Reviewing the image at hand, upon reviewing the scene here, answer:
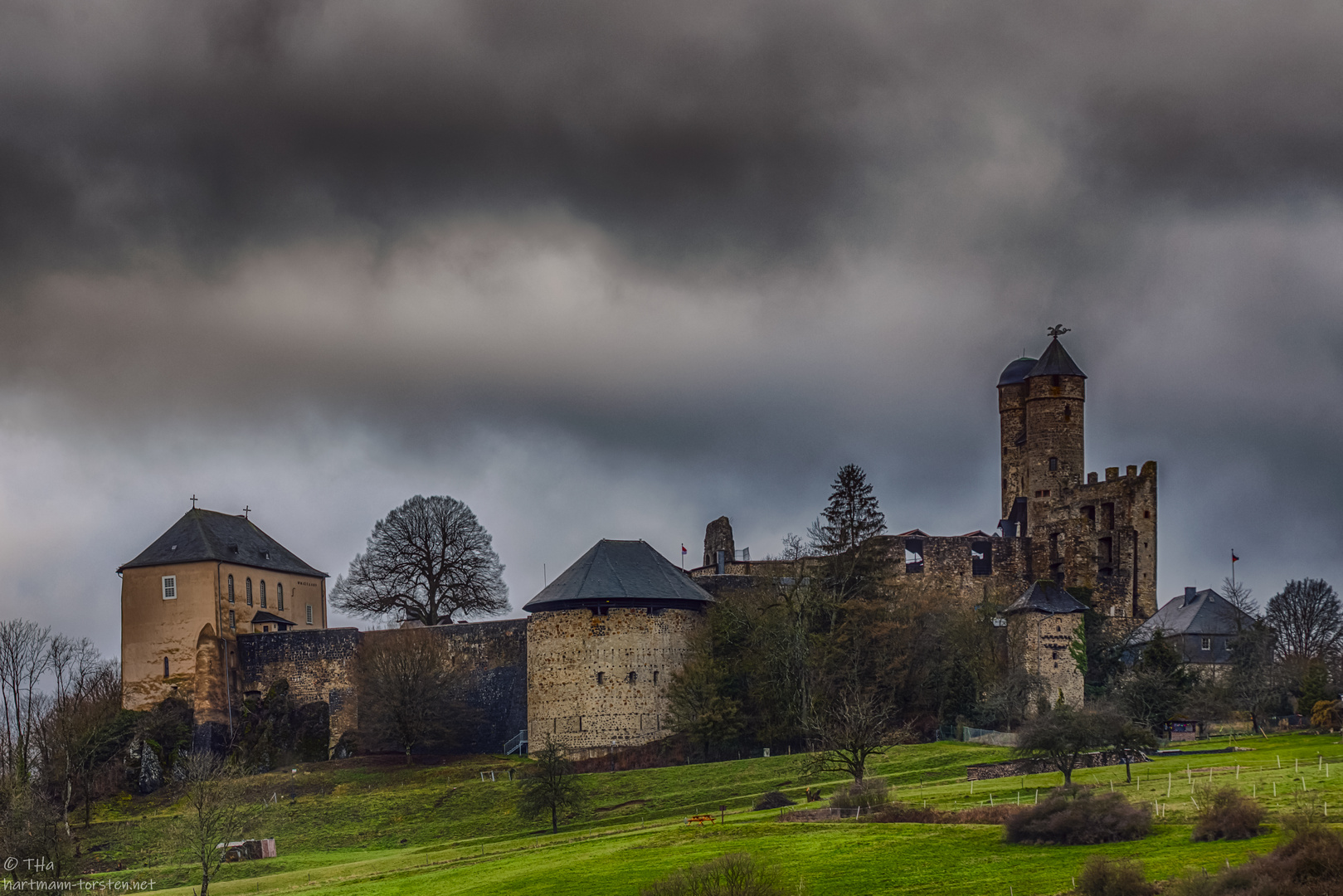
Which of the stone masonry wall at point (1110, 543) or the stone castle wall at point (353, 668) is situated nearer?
the stone castle wall at point (353, 668)

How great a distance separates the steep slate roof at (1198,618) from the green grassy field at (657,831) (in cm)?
1332

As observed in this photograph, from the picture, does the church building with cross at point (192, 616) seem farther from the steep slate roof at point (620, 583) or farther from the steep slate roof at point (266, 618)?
the steep slate roof at point (620, 583)

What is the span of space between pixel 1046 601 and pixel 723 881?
33.9 metres

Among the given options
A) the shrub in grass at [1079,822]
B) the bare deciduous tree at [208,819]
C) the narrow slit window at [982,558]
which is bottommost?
the bare deciduous tree at [208,819]

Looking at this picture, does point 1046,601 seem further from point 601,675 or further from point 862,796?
point 862,796

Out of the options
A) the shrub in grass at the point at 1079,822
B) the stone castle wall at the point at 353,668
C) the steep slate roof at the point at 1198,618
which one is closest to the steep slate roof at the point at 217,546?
the stone castle wall at the point at 353,668

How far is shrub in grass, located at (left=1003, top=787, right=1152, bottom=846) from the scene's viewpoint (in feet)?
97.0

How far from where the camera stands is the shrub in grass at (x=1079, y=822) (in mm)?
29578

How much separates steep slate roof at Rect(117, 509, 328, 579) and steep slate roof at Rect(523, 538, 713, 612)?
579 inches

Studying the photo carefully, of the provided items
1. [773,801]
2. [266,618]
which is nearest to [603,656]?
[773,801]

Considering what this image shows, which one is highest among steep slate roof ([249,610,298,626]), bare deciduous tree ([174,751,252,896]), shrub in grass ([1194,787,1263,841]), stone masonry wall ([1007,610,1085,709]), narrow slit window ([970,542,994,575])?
narrow slit window ([970,542,994,575])

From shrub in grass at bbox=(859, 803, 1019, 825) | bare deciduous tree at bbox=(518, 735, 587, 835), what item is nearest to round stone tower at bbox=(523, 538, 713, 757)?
bare deciduous tree at bbox=(518, 735, 587, 835)

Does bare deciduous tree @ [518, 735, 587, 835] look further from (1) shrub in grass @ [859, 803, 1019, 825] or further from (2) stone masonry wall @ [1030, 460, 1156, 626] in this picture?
(2) stone masonry wall @ [1030, 460, 1156, 626]

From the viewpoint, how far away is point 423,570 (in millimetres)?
70938
